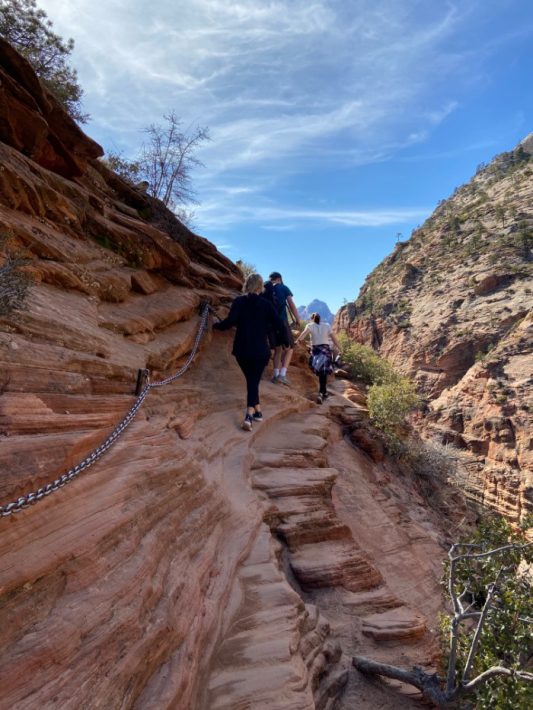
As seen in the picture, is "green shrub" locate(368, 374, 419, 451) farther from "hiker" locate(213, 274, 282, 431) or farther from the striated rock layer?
the striated rock layer

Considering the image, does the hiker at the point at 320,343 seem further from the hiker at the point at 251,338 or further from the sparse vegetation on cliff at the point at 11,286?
the sparse vegetation on cliff at the point at 11,286

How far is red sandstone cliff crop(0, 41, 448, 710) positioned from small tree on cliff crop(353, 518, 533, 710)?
0.37 meters

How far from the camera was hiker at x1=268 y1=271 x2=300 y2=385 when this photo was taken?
8977 millimetres

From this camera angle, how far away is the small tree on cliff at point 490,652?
375 centimetres

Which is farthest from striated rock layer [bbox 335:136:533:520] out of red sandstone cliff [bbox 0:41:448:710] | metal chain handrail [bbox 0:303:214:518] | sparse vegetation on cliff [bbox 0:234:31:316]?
sparse vegetation on cliff [bbox 0:234:31:316]

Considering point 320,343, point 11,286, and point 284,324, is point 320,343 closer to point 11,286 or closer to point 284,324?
point 284,324

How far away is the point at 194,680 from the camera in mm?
3070

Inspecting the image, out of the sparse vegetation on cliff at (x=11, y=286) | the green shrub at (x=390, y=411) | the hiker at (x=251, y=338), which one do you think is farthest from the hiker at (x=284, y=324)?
the sparse vegetation on cliff at (x=11, y=286)

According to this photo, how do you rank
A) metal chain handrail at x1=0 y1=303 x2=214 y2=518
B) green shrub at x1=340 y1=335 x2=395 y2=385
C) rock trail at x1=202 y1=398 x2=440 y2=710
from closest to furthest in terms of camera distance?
metal chain handrail at x1=0 y1=303 x2=214 y2=518
rock trail at x1=202 y1=398 x2=440 y2=710
green shrub at x1=340 y1=335 x2=395 y2=385

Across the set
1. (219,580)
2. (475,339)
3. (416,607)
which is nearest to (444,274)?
(475,339)

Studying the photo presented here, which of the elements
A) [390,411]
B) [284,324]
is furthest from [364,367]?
[284,324]

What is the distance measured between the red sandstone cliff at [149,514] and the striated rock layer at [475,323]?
14525 mm

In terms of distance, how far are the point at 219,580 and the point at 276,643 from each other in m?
0.73

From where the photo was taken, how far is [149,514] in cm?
375
